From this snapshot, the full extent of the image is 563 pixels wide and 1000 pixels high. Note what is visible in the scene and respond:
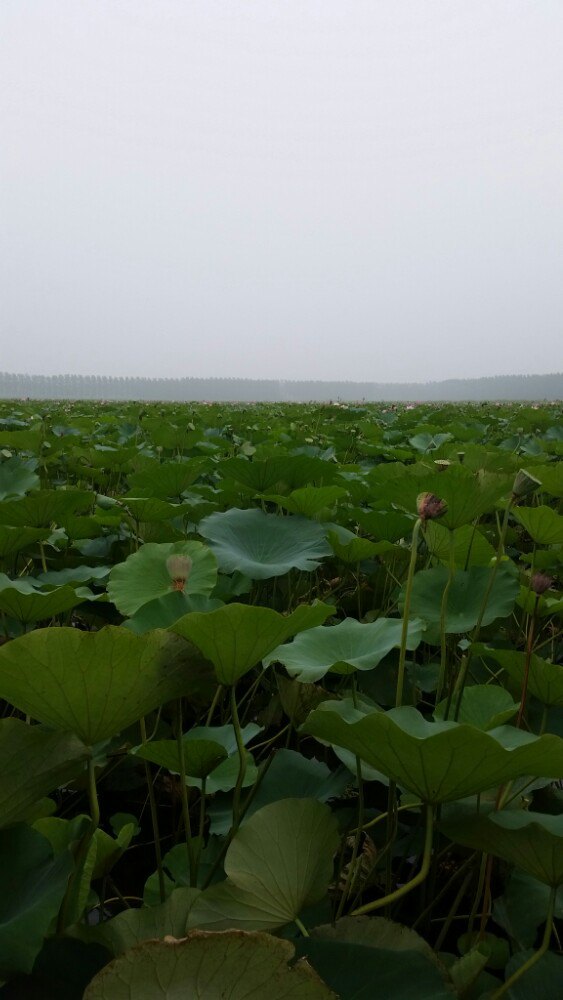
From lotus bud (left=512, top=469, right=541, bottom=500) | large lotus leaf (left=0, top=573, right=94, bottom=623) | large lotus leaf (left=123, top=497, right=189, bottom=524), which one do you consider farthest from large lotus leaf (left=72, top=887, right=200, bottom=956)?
large lotus leaf (left=123, top=497, right=189, bottom=524)

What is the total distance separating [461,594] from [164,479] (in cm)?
64

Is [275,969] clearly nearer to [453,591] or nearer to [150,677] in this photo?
[150,677]

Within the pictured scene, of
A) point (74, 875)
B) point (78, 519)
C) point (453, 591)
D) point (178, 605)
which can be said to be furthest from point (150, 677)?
point (78, 519)

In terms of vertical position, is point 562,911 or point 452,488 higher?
point 452,488

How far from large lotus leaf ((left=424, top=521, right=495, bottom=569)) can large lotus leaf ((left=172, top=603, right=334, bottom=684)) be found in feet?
1.63

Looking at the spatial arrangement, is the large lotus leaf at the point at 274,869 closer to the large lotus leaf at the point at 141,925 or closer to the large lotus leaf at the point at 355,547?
the large lotus leaf at the point at 141,925

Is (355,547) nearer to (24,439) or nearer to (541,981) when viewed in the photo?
(541,981)

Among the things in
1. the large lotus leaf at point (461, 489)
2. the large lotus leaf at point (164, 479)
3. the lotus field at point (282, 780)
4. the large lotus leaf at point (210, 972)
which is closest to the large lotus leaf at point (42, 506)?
the lotus field at point (282, 780)

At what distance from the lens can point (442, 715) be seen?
691mm

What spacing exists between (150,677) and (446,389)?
56.4 metres

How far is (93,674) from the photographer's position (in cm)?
39

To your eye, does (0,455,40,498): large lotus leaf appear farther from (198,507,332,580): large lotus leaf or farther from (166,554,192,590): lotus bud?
(166,554,192,590): lotus bud

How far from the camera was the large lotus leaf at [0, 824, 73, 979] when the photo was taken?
1.09ft

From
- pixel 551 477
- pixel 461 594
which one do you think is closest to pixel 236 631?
pixel 461 594
